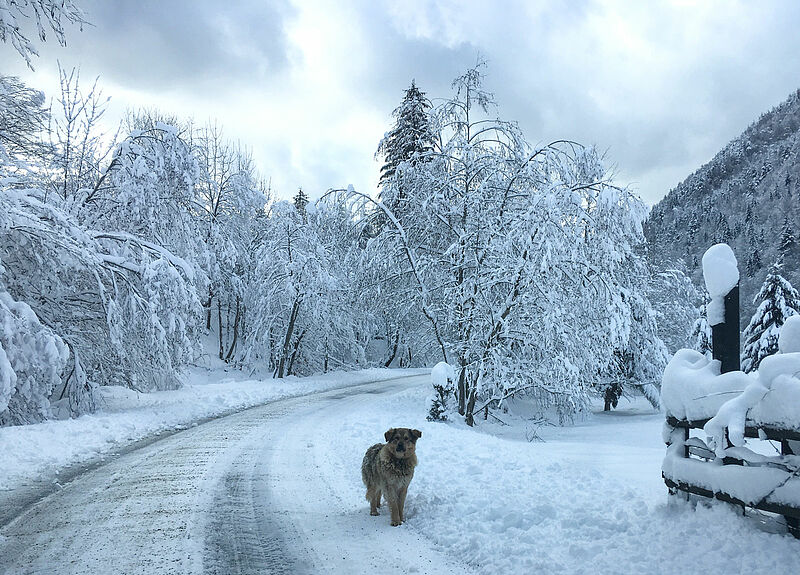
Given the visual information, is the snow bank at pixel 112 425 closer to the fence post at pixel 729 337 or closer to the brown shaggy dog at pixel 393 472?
the brown shaggy dog at pixel 393 472

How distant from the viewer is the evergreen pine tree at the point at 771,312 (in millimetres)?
26016

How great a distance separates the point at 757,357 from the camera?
1029 inches

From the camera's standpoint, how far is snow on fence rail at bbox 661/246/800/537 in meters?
3.70

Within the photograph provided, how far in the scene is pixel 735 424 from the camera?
152 inches

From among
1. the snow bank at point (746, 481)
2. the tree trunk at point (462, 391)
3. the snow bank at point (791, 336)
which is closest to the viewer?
the snow bank at point (746, 481)

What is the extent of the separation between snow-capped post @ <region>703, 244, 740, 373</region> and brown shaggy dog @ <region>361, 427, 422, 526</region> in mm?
3263

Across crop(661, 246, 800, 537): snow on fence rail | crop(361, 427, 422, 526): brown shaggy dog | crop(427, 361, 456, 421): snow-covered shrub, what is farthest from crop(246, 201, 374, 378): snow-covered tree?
crop(661, 246, 800, 537): snow on fence rail

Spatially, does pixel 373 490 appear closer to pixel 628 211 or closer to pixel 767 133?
pixel 628 211

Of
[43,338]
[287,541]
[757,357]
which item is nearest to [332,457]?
[287,541]

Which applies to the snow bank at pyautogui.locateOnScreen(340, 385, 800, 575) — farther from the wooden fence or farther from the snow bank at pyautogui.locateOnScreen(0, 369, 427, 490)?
the snow bank at pyautogui.locateOnScreen(0, 369, 427, 490)

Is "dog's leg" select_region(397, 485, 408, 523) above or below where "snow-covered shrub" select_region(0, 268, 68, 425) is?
below

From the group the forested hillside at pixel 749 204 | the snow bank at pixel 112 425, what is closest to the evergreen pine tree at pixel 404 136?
the snow bank at pixel 112 425

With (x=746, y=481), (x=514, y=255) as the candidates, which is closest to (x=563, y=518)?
(x=746, y=481)

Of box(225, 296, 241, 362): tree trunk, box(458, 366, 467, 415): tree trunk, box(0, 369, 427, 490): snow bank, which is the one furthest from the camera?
box(225, 296, 241, 362): tree trunk
